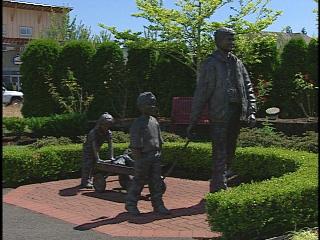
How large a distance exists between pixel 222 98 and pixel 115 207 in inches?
82.6

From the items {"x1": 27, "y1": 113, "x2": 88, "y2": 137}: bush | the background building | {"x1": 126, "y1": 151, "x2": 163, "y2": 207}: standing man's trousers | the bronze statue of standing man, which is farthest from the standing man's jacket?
the background building

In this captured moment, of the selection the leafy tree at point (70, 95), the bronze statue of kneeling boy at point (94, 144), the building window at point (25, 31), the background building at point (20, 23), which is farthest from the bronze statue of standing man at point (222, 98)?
the building window at point (25, 31)

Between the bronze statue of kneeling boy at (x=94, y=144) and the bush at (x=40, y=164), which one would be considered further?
A: the bush at (x=40, y=164)

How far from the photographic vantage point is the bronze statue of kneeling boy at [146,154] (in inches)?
276

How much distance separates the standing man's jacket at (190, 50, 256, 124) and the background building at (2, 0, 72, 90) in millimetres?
39937

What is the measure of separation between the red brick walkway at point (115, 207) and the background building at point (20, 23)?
37420 millimetres

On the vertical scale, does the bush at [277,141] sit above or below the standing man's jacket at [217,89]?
below

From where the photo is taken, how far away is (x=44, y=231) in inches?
247

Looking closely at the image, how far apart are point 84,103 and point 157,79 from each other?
2.58 metres

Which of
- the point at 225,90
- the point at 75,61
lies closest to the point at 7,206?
the point at 225,90

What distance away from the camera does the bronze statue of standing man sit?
6938 millimetres

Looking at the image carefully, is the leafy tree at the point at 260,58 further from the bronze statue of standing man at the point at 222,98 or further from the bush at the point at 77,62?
the bronze statue of standing man at the point at 222,98

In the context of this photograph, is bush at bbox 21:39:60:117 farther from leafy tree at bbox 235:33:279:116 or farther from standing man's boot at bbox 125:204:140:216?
standing man's boot at bbox 125:204:140:216

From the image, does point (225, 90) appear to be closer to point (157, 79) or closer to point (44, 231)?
point (44, 231)
